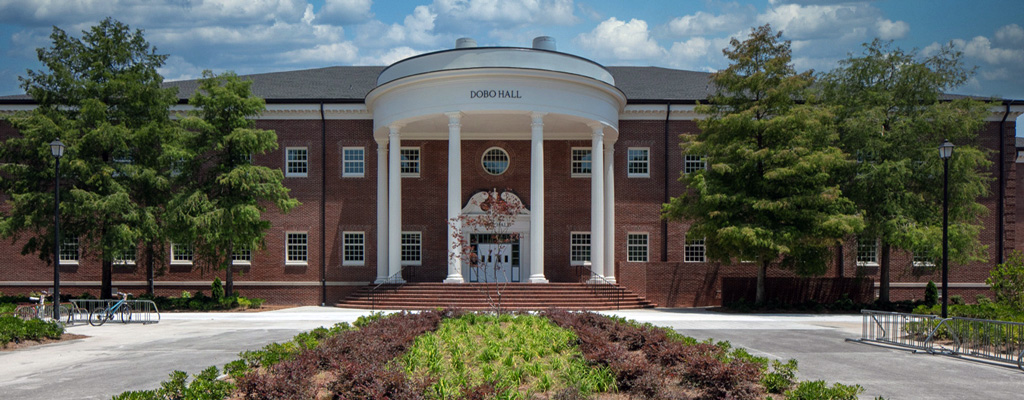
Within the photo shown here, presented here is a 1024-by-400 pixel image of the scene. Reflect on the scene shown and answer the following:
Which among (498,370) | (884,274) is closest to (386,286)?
(498,370)

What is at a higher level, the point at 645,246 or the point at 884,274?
the point at 645,246

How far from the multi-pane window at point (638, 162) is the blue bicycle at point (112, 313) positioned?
73.4ft

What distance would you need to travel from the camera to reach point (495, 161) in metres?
35.8

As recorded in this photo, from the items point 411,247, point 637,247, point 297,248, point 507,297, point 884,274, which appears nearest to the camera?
point 507,297

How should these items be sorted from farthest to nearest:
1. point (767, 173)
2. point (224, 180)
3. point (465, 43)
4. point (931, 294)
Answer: point (465, 43)
point (931, 294)
point (224, 180)
point (767, 173)

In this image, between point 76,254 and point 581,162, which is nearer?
point 76,254

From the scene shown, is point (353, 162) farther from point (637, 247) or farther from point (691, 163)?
point (691, 163)

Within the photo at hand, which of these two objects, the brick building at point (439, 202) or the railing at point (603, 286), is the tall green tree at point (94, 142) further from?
the railing at point (603, 286)

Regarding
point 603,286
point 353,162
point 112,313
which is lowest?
point 112,313

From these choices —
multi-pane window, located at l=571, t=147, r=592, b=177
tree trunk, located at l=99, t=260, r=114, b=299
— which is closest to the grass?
multi-pane window, located at l=571, t=147, r=592, b=177

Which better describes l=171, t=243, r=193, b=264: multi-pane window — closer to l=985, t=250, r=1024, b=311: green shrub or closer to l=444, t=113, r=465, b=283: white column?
l=444, t=113, r=465, b=283: white column

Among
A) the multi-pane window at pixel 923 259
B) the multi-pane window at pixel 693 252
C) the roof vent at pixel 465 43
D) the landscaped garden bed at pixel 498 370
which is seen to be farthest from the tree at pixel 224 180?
the multi-pane window at pixel 923 259

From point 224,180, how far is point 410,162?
31.9 ft

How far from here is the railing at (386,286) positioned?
3048 cm
